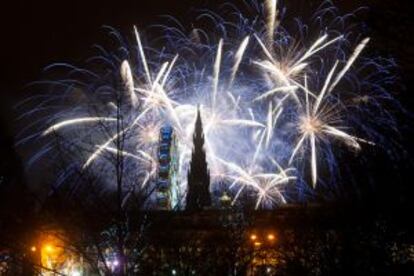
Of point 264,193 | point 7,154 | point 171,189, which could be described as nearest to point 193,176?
point 171,189

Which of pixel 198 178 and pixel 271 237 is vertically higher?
pixel 198 178

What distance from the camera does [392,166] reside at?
76.3 ft

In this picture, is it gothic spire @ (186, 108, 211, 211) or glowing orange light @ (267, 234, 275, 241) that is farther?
gothic spire @ (186, 108, 211, 211)

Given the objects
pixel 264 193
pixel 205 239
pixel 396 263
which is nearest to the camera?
pixel 396 263

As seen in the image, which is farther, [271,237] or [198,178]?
[198,178]

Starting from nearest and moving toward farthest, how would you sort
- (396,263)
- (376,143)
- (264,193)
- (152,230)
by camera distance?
(396,263), (376,143), (152,230), (264,193)

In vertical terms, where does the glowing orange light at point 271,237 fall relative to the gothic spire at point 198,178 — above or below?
below

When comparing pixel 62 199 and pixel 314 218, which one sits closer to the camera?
pixel 62 199

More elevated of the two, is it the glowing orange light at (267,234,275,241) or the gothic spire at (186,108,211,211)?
the gothic spire at (186,108,211,211)

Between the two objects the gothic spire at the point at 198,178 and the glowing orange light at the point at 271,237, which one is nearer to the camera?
the glowing orange light at the point at 271,237

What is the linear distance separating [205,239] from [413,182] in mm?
13344

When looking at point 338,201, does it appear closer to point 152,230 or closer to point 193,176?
point 152,230

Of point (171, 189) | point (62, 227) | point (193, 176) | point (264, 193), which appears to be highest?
point (193, 176)

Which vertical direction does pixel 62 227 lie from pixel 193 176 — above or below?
below
